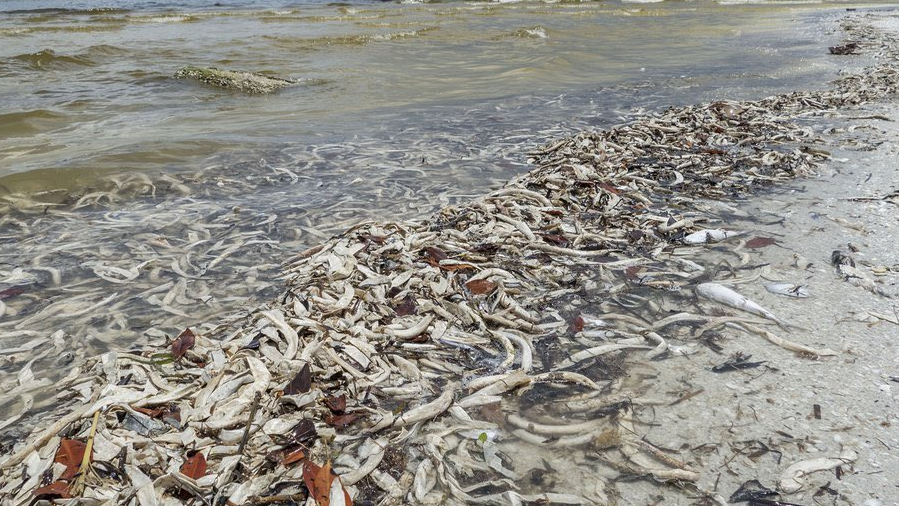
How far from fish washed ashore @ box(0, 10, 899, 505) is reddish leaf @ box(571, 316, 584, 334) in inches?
0.4

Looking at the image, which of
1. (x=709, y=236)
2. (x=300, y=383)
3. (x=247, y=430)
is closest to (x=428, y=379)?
(x=300, y=383)

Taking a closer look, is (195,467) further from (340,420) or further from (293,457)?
(340,420)

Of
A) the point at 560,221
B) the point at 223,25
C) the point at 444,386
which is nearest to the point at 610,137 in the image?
the point at 560,221

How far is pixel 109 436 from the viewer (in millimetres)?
2324

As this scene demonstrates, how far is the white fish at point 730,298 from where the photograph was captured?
3.30 meters

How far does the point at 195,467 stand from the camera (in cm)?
220

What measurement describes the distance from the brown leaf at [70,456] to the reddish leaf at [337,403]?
0.95 meters

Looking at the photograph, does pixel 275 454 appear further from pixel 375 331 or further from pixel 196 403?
pixel 375 331

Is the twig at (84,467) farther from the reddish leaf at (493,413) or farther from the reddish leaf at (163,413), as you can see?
the reddish leaf at (493,413)

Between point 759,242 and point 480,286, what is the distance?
2168 millimetres

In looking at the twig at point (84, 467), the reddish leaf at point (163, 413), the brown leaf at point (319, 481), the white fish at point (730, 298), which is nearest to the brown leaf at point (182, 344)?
the reddish leaf at point (163, 413)

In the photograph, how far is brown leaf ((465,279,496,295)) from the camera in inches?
141

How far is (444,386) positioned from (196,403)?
113 centimetres

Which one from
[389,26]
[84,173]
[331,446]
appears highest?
[389,26]
